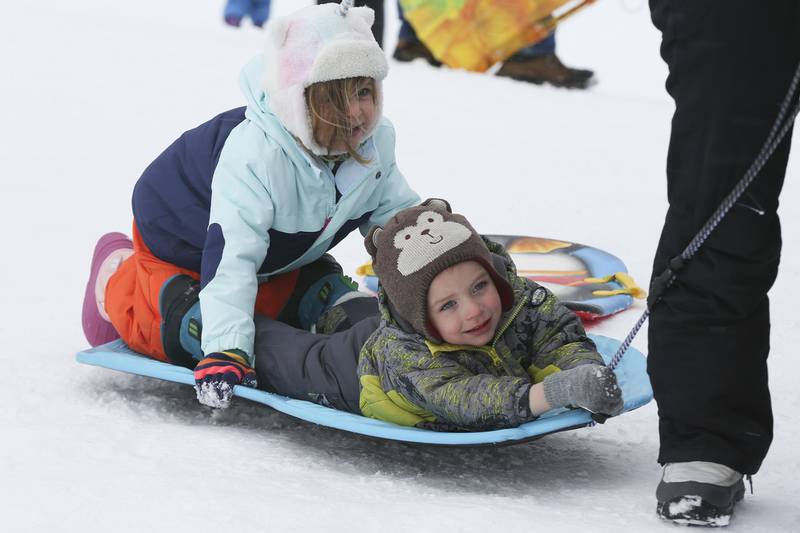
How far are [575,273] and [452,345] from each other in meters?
1.23

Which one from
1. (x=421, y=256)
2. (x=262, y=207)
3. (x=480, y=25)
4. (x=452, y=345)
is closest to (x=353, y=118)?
(x=262, y=207)

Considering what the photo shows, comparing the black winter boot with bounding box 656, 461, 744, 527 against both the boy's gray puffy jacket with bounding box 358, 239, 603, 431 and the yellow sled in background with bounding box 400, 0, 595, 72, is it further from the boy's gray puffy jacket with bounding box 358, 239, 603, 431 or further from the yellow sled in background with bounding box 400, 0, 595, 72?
the yellow sled in background with bounding box 400, 0, 595, 72

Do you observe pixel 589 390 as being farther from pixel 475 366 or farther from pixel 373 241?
pixel 373 241

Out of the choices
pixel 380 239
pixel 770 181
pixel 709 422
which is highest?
pixel 770 181

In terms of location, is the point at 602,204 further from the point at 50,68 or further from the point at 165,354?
the point at 50,68

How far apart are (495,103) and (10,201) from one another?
6.85 feet

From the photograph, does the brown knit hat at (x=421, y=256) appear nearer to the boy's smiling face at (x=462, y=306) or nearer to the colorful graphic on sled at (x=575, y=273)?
the boy's smiling face at (x=462, y=306)

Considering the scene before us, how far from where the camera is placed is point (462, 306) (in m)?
1.96

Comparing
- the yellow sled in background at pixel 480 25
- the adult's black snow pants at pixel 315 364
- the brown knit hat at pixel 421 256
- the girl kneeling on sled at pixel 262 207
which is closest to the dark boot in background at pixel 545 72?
the yellow sled in background at pixel 480 25

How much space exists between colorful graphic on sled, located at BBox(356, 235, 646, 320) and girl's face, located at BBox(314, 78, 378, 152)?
76cm

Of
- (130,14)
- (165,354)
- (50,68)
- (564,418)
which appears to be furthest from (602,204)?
(130,14)

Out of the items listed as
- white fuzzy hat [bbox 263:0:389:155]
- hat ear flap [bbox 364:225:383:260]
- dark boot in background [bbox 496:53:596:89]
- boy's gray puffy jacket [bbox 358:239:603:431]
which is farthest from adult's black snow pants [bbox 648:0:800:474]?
dark boot in background [bbox 496:53:596:89]

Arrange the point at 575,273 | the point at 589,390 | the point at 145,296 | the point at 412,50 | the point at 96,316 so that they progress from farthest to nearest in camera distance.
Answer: the point at 412,50 < the point at 575,273 < the point at 96,316 < the point at 145,296 < the point at 589,390

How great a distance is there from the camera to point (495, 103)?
4.97 m
